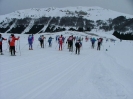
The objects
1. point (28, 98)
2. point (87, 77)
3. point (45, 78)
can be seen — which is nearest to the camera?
point (28, 98)

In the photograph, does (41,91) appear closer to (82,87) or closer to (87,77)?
(82,87)

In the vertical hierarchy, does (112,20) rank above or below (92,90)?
above

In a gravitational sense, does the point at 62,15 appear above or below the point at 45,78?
A: above

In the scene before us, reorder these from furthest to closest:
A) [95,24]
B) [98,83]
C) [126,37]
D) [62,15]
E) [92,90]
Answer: [62,15], [95,24], [126,37], [98,83], [92,90]

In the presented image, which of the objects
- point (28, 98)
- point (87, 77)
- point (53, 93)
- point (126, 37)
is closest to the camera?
point (28, 98)

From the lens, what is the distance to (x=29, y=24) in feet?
556

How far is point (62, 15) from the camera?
184625mm

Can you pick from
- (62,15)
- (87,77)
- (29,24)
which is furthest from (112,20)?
(87,77)

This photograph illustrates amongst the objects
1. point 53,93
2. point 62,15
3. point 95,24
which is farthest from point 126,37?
point 53,93

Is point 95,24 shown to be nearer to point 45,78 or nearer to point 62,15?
point 62,15

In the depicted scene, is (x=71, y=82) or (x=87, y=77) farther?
(x=87, y=77)

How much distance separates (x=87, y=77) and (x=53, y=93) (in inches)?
111

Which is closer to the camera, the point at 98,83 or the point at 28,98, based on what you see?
the point at 28,98

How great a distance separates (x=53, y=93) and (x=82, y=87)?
4.26ft
